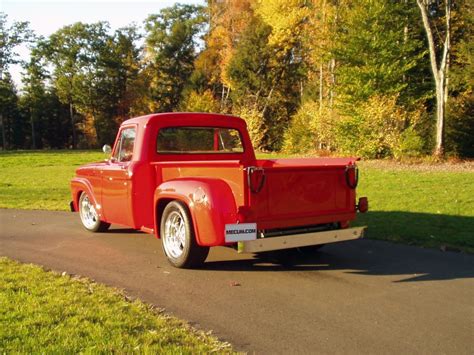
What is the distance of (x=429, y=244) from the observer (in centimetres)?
691

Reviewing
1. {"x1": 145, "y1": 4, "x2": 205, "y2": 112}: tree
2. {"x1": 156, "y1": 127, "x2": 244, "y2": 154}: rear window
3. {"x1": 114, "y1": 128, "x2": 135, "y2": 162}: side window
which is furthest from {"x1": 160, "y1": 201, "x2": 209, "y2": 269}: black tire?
{"x1": 145, "y1": 4, "x2": 205, "y2": 112}: tree

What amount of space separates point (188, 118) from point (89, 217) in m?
2.73

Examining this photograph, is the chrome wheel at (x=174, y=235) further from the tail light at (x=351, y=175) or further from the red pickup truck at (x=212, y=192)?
the tail light at (x=351, y=175)

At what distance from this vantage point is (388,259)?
20.3ft

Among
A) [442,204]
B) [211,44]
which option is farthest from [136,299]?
[211,44]

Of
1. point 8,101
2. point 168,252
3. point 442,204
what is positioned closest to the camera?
point 168,252

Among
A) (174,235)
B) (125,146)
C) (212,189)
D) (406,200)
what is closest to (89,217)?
(125,146)

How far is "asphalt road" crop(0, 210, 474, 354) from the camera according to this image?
12.1 feet

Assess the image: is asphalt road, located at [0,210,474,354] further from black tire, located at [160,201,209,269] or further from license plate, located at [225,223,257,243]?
license plate, located at [225,223,257,243]

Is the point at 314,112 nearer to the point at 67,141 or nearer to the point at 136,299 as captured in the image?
the point at 136,299

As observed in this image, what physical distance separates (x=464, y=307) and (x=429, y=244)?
2.66m

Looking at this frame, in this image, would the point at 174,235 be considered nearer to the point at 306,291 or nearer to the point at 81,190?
the point at 306,291

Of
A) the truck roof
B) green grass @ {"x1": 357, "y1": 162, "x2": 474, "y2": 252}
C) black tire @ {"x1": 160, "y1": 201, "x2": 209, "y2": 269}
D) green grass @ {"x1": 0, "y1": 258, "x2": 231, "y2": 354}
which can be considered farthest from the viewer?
green grass @ {"x1": 357, "y1": 162, "x2": 474, "y2": 252}

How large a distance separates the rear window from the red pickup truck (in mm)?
16
